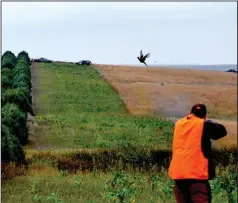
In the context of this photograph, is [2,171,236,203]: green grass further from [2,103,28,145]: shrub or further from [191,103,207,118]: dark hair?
[2,103,28,145]: shrub

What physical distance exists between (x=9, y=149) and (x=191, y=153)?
10486 millimetres

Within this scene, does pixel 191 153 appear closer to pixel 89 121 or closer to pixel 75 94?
pixel 89 121

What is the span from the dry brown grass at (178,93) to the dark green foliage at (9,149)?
1052 centimetres

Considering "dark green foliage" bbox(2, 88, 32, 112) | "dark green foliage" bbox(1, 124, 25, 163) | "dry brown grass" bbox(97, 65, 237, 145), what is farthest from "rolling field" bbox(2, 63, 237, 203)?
"dark green foliage" bbox(2, 88, 32, 112)

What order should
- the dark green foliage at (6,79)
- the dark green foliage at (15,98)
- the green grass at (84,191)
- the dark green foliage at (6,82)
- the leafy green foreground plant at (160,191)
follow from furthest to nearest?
1. the dark green foliage at (6,82)
2. the dark green foliage at (6,79)
3. the dark green foliage at (15,98)
4. the leafy green foreground plant at (160,191)
5. the green grass at (84,191)

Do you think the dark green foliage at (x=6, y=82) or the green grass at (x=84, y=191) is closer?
the green grass at (x=84, y=191)

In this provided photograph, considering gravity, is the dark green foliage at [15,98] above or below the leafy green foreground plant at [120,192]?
above

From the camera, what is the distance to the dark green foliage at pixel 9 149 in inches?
619

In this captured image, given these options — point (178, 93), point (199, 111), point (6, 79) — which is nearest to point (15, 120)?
point (6, 79)

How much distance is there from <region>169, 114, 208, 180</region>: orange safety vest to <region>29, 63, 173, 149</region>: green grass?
17068 millimetres

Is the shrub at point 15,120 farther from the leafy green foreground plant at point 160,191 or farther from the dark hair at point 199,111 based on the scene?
the dark hair at point 199,111

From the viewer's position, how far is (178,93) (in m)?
43.7

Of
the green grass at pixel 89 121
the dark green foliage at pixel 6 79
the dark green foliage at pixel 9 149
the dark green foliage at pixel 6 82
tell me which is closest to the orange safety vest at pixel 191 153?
the dark green foliage at pixel 9 149

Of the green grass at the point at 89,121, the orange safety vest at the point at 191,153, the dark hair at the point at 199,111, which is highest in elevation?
the dark hair at the point at 199,111
